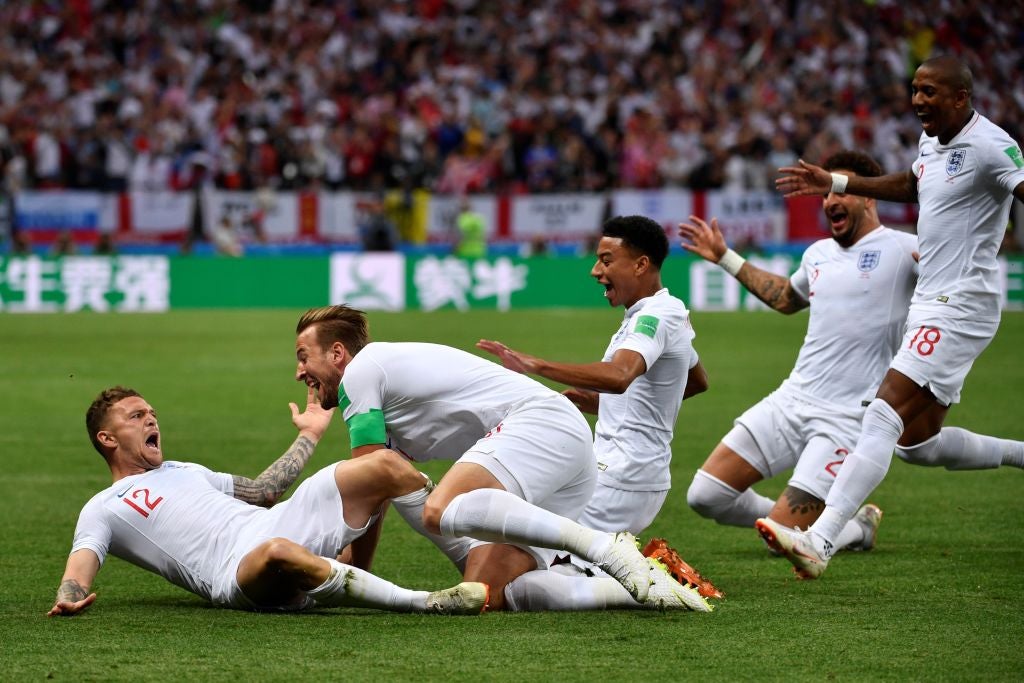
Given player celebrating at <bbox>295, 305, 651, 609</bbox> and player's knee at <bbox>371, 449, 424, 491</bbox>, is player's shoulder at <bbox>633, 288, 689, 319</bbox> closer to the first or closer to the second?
player celebrating at <bbox>295, 305, 651, 609</bbox>

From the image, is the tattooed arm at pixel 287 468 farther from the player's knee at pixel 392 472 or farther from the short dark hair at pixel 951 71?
the short dark hair at pixel 951 71

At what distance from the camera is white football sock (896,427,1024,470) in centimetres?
703

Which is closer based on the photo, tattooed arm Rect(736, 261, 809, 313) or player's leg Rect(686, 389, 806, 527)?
player's leg Rect(686, 389, 806, 527)

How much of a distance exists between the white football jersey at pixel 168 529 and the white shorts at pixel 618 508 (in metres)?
1.47

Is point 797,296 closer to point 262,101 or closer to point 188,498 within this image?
point 188,498

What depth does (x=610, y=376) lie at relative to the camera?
231 inches

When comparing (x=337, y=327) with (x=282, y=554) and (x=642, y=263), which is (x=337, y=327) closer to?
(x=282, y=554)

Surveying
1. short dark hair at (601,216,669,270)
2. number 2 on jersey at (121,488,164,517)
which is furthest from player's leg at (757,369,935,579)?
number 2 on jersey at (121,488,164,517)

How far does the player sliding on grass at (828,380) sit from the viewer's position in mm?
7406

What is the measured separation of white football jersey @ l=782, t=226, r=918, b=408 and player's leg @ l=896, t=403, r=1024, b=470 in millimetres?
478

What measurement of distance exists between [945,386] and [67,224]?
2076 cm

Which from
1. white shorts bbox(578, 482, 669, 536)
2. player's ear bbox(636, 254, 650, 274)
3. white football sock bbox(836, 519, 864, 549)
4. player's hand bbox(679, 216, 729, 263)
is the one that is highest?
player's hand bbox(679, 216, 729, 263)

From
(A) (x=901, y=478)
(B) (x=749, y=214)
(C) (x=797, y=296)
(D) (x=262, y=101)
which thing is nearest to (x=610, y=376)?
(C) (x=797, y=296)

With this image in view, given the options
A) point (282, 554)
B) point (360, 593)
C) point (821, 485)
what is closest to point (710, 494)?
point (821, 485)
